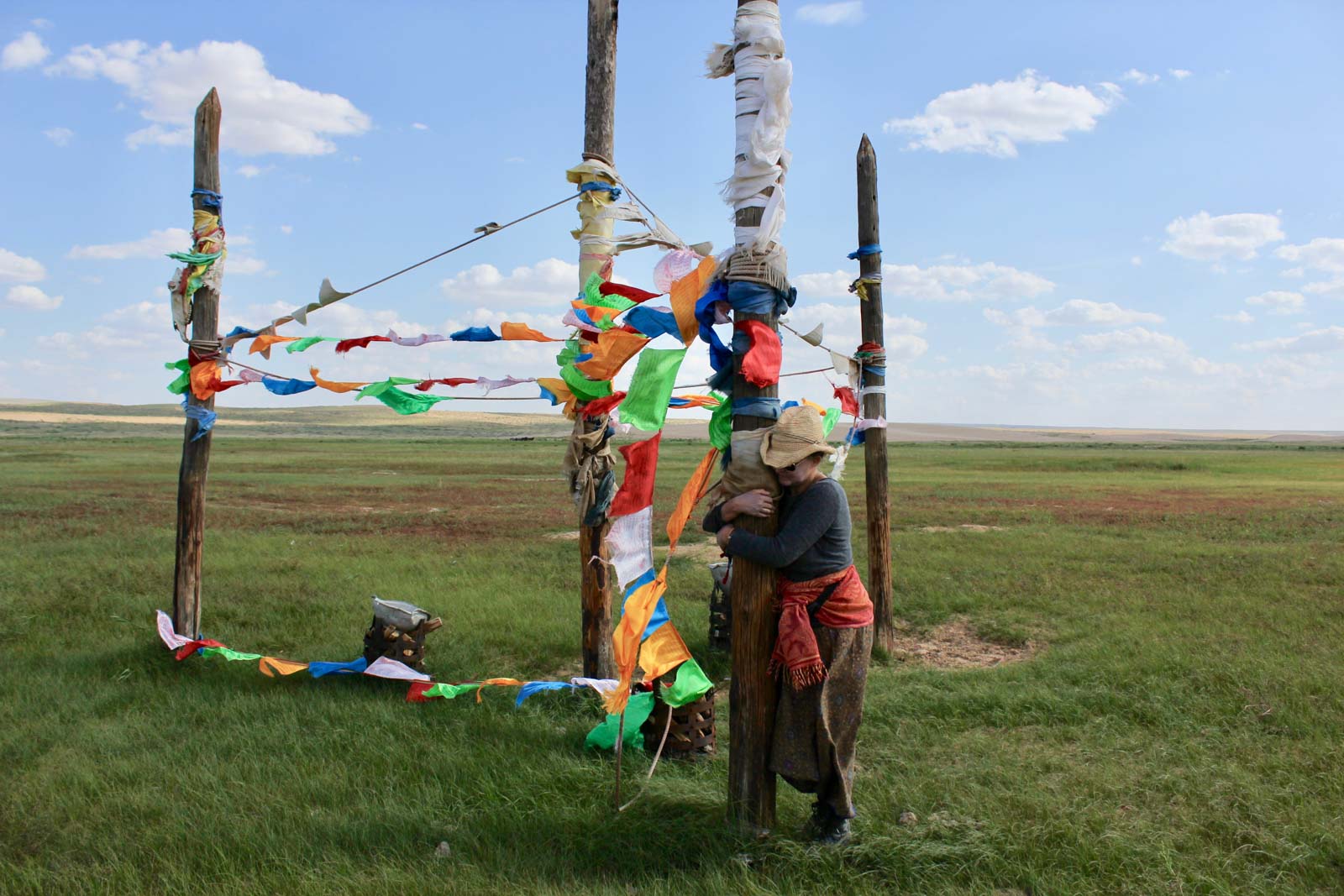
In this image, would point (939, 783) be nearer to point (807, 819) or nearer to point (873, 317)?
point (807, 819)

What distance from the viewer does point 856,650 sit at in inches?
156

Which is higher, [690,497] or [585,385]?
[585,385]

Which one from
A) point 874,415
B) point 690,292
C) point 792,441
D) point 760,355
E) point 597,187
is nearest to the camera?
point 792,441

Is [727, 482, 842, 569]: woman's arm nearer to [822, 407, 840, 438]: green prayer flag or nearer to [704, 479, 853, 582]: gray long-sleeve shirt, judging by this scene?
[704, 479, 853, 582]: gray long-sleeve shirt

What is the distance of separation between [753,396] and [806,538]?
686mm

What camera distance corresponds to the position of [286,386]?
6621 mm

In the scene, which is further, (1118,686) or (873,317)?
(873,317)

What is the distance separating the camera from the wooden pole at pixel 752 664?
3971mm

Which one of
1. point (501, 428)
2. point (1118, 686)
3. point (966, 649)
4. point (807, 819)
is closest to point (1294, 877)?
point (807, 819)

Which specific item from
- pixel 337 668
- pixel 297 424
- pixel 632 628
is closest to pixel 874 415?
pixel 632 628

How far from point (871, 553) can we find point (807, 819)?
12.8 ft

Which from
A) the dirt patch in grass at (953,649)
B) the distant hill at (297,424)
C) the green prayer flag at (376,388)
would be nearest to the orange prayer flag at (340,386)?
the green prayer flag at (376,388)

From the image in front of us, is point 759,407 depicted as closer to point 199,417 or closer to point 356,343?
point 356,343

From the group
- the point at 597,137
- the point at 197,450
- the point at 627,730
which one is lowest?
the point at 627,730
